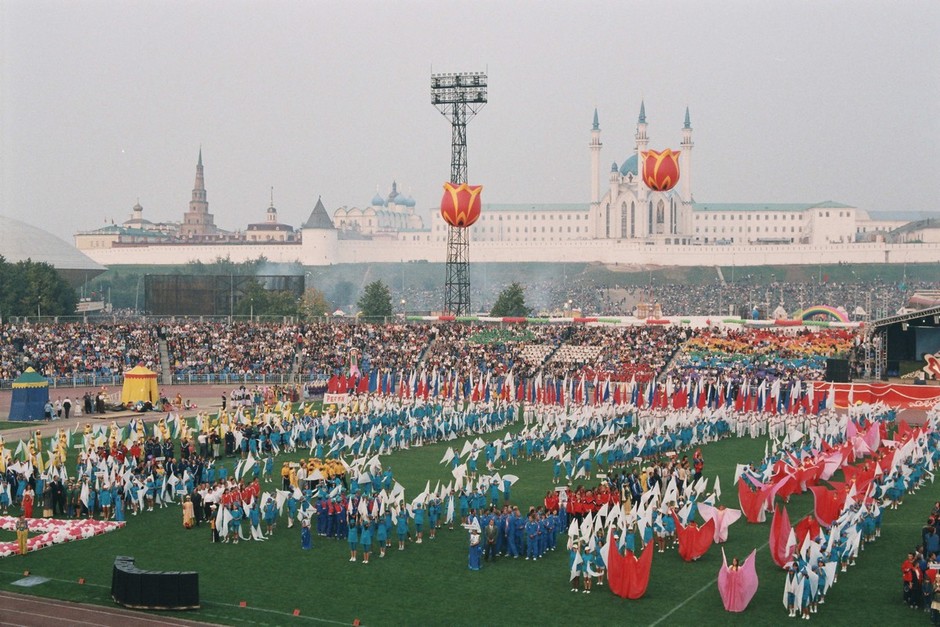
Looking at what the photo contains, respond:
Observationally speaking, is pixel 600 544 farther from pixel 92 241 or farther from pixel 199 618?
pixel 92 241

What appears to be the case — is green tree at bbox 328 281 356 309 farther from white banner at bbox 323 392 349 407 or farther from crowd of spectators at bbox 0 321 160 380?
white banner at bbox 323 392 349 407

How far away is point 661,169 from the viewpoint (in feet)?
132

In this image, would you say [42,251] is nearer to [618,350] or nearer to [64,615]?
[618,350]

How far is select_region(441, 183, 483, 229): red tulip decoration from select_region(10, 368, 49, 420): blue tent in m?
17.0

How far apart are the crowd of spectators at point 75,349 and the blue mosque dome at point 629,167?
9832 centimetres

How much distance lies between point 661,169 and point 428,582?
87.1 ft

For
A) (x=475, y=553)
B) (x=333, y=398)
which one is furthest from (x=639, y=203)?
(x=475, y=553)

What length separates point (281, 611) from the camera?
583 inches

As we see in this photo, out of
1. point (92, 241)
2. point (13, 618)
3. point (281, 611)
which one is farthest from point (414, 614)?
point (92, 241)

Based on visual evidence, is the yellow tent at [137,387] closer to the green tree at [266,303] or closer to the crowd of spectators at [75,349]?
the crowd of spectators at [75,349]

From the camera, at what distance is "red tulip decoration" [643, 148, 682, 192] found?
4016 centimetres

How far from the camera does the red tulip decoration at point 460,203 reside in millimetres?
44344

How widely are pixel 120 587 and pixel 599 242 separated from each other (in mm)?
118390

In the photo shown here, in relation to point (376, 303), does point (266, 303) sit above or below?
below
